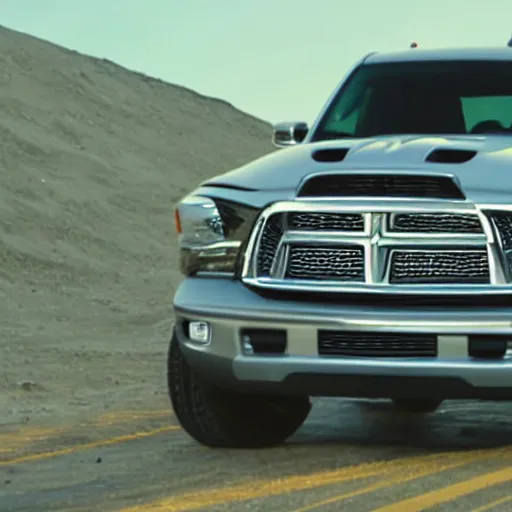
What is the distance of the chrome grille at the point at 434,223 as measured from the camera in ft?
23.1

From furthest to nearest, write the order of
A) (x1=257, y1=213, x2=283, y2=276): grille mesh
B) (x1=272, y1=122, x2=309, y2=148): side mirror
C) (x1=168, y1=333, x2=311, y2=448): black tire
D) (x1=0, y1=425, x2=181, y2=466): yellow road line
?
(x1=272, y1=122, x2=309, y2=148): side mirror, (x1=0, y1=425, x2=181, y2=466): yellow road line, (x1=168, y1=333, x2=311, y2=448): black tire, (x1=257, y1=213, x2=283, y2=276): grille mesh

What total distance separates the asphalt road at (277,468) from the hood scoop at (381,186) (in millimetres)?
1110

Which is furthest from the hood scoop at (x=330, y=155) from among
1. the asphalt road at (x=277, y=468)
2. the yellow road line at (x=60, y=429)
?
the yellow road line at (x=60, y=429)

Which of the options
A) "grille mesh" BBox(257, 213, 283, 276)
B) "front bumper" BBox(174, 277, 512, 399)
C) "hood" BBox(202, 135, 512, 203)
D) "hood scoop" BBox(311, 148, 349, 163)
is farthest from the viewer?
"hood scoop" BBox(311, 148, 349, 163)

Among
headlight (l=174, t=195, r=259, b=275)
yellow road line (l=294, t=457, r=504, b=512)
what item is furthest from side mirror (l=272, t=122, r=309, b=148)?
yellow road line (l=294, t=457, r=504, b=512)

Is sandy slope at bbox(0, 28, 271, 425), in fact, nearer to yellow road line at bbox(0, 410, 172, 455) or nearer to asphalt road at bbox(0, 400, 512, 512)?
yellow road line at bbox(0, 410, 172, 455)

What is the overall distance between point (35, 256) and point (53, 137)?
50.9 feet

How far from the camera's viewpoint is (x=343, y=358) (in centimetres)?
713

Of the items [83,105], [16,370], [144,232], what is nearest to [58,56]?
[83,105]

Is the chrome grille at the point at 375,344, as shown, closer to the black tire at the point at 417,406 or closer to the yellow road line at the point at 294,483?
the yellow road line at the point at 294,483

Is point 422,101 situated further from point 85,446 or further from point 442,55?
point 85,446

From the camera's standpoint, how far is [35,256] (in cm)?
2786

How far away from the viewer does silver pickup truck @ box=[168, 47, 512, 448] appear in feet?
23.0

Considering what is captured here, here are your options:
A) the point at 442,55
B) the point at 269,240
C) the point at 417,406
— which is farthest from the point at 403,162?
the point at 417,406
